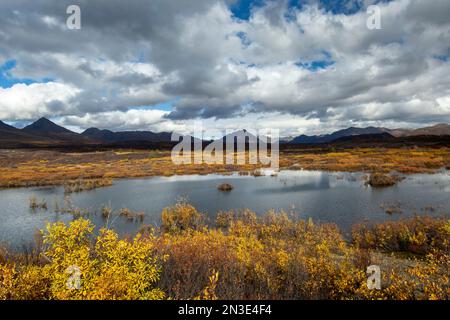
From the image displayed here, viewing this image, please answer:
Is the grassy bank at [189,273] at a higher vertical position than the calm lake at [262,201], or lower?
higher

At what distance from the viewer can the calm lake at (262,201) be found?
75.1ft

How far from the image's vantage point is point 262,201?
3003 cm

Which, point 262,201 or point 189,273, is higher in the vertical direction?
point 189,273

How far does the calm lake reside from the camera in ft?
75.1

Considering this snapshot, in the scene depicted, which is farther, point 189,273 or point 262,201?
point 262,201

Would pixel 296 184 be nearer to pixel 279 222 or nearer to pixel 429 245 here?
pixel 279 222

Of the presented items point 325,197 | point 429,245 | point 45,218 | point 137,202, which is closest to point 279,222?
point 429,245

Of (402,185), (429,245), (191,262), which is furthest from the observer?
(402,185)

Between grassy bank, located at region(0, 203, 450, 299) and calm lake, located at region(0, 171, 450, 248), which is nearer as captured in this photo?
grassy bank, located at region(0, 203, 450, 299)

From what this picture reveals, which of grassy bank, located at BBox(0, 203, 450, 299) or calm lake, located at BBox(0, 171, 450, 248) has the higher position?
grassy bank, located at BBox(0, 203, 450, 299)

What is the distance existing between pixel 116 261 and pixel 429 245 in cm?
1466

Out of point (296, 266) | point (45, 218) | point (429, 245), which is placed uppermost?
point (296, 266)

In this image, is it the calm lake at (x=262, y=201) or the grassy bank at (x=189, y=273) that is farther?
the calm lake at (x=262, y=201)

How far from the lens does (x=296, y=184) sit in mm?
40812
